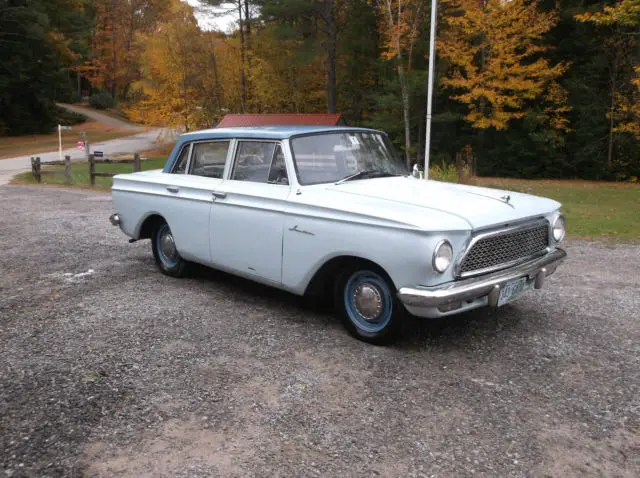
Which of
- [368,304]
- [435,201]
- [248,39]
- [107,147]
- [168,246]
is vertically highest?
[248,39]

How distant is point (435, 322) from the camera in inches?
193

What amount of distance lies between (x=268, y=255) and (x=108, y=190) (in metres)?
12.7

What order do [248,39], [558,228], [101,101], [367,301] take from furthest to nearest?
[101,101] → [248,39] → [558,228] → [367,301]

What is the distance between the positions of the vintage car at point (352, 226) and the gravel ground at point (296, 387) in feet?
1.46

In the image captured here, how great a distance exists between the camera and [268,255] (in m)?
4.83

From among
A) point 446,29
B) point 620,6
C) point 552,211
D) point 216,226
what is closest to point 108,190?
point 216,226

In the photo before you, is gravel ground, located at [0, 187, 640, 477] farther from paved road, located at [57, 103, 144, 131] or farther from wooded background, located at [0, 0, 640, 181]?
paved road, located at [57, 103, 144, 131]

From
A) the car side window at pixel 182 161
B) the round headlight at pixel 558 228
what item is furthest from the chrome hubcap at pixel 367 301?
the car side window at pixel 182 161

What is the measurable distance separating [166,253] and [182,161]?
1.08 metres

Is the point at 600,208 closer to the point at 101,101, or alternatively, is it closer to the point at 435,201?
the point at 435,201

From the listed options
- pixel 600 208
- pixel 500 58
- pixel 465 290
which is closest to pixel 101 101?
pixel 500 58

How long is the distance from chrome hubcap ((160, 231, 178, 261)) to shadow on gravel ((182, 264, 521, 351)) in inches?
25.4

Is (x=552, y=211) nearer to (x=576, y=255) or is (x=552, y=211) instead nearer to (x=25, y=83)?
(x=576, y=255)

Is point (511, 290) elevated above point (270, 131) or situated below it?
below
